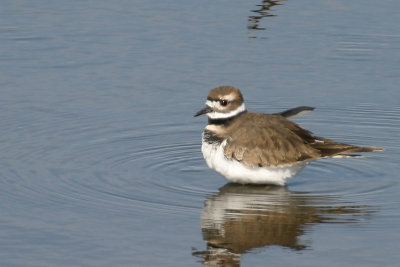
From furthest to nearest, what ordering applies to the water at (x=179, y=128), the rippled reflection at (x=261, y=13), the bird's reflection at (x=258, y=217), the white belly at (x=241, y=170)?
the rippled reflection at (x=261, y=13) → the white belly at (x=241, y=170) → the water at (x=179, y=128) → the bird's reflection at (x=258, y=217)

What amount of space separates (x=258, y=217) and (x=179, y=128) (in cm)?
414

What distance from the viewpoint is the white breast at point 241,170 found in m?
13.8

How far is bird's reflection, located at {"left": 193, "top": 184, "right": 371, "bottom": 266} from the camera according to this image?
457 inches

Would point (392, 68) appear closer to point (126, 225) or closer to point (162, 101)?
point (162, 101)

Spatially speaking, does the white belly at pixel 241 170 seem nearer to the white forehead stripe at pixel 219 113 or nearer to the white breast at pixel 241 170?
the white breast at pixel 241 170

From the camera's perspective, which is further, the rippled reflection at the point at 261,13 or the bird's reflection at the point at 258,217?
the rippled reflection at the point at 261,13

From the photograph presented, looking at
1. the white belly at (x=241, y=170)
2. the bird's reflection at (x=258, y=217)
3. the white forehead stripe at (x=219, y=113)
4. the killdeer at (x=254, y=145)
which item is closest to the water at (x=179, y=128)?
the bird's reflection at (x=258, y=217)

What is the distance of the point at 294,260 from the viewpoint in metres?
11.2

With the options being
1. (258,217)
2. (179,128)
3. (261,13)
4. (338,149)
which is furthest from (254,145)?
(261,13)

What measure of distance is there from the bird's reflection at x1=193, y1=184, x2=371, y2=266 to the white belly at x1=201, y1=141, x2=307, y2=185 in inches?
5.6

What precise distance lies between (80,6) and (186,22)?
2.66 metres

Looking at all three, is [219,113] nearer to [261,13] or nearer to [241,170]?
[241,170]

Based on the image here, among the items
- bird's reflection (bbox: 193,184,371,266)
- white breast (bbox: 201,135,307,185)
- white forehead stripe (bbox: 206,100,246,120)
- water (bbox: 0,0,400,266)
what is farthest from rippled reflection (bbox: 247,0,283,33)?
bird's reflection (bbox: 193,184,371,266)

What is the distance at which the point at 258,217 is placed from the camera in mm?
12523
